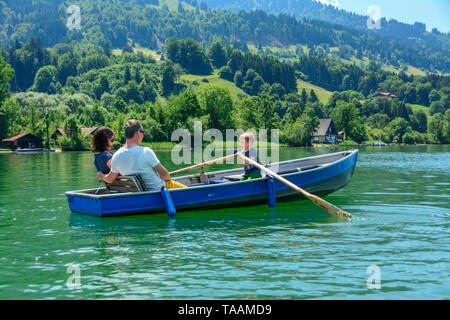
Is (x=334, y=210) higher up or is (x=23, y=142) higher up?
(x=23, y=142)

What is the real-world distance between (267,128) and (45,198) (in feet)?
332

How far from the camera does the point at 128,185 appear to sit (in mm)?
14930

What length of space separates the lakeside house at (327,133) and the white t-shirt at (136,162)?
135m

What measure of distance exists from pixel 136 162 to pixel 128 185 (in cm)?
104

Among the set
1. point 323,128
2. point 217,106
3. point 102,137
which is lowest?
point 102,137

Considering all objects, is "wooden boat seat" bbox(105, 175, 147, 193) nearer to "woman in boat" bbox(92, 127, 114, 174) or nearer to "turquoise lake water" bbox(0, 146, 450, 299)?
"woman in boat" bbox(92, 127, 114, 174)

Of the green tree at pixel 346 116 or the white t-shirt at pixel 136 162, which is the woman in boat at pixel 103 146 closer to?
the white t-shirt at pixel 136 162

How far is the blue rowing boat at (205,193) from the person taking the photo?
14836mm

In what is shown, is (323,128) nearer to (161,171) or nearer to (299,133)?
(299,133)

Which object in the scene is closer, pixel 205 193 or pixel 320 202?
pixel 320 202

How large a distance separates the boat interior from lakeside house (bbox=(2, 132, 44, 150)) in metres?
88.5

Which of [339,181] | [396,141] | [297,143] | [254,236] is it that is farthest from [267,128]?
[254,236]

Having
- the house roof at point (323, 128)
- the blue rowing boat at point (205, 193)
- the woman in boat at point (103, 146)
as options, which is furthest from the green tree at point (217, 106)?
the woman in boat at point (103, 146)

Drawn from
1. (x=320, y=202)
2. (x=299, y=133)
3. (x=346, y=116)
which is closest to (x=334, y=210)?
(x=320, y=202)
